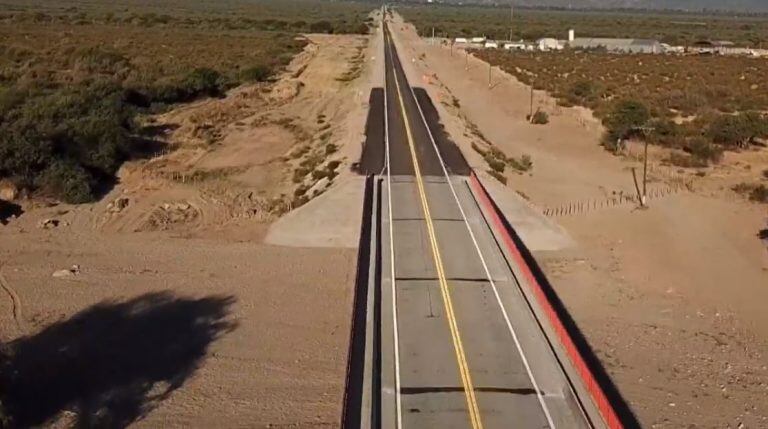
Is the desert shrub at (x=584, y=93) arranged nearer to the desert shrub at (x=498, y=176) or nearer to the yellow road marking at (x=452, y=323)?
the desert shrub at (x=498, y=176)

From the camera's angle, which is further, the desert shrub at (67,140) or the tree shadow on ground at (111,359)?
the desert shrub at (67,140)

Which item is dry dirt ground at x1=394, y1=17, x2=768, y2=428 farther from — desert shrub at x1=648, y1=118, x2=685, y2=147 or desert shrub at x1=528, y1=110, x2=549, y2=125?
desert shrub at x1=528, y1=110, x2=549, y2=125

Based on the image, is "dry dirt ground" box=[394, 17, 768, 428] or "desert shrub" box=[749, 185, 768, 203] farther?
"desert shrub" box=[749, 185, 768, 203]

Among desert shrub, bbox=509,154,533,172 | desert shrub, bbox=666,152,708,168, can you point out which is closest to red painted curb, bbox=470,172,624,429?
desert shrub, bbox=509,154,533,172

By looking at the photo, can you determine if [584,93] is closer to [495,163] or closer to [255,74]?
[255,74]

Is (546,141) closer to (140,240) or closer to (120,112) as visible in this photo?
(120,112)

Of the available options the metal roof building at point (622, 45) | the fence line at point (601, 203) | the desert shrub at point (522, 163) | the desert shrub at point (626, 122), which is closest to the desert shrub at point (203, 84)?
the desert shrub at point (522, 163)

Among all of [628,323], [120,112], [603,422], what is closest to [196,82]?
[120,112]

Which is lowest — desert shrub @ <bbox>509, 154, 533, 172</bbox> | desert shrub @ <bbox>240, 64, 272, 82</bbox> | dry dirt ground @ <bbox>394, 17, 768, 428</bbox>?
dry dirt ground @ <bbox>394, 17, 768, 428</bbox>
